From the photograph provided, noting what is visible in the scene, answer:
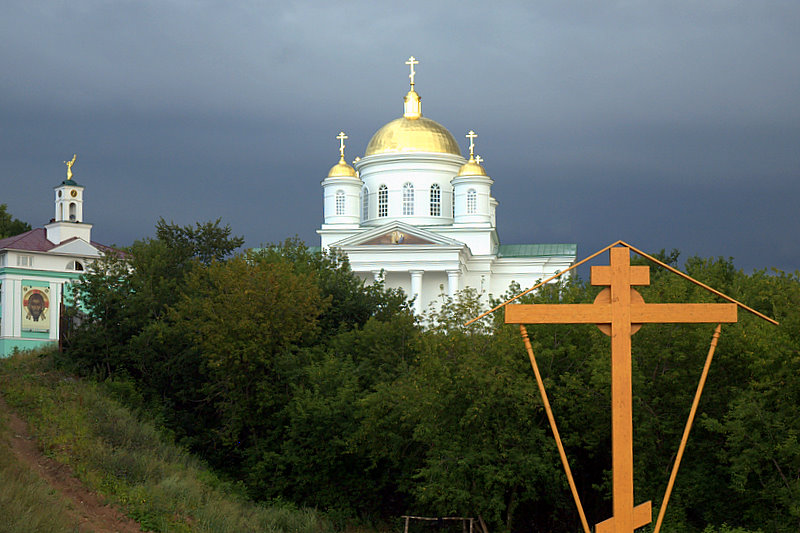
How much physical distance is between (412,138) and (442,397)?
45283mm

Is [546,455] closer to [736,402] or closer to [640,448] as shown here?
[640,448]

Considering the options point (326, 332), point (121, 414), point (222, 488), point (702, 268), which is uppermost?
point (702, 268)

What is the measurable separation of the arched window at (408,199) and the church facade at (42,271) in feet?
64.5

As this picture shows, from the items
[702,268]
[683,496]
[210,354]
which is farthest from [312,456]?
[702,268]

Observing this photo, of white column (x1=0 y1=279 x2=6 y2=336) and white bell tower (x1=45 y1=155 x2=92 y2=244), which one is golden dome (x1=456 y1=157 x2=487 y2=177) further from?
white column (x1=0 y1=279 x2=6 y2=336)

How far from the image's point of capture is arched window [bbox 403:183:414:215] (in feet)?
216

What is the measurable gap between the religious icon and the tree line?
22.5 m

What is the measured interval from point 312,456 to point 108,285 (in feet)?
39.2

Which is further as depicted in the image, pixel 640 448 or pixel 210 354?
pixel 210 354

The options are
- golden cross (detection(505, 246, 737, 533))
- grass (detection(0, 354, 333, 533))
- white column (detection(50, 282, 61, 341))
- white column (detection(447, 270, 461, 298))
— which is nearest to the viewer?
golden cross (detection(505, 246, 737, 533))

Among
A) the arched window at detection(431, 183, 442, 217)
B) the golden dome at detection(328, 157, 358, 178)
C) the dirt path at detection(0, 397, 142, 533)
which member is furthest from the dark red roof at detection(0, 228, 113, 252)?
the dirt path at detection(0, 397, 142, 533)

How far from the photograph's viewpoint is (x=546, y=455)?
2169 centimetres

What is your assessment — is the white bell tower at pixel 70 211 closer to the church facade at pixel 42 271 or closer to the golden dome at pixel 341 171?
the church facade at pixel 42 271

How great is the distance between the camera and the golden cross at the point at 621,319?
761cm
